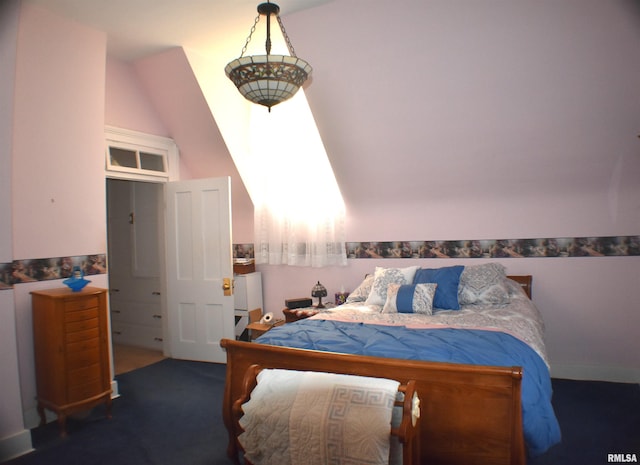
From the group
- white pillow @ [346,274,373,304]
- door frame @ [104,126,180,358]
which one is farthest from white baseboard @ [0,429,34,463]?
white pillow @ [346,274,373,304]

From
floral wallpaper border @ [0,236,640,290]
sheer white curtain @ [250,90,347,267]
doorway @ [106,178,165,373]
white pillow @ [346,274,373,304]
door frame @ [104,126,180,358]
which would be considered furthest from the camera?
doorway @ [106,178,165,373]

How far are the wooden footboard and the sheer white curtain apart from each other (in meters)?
2.36

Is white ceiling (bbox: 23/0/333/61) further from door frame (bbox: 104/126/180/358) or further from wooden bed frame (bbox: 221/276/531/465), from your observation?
wooden bed frame (bbox: 221/276/531/465)

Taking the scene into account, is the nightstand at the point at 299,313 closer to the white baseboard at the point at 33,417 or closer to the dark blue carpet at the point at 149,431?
the dark blue carpet at the point at 149,431

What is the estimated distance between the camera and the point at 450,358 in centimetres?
214

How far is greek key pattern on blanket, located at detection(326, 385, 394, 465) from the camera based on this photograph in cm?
168

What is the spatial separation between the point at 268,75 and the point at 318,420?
1634 mm

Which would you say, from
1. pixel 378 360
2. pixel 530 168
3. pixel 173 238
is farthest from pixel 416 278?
pixel 173 238

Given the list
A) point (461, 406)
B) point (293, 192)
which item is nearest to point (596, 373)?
point (461, 406)

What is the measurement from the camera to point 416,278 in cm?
360

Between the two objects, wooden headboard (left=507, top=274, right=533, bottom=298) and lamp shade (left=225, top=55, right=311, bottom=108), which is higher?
lamp shade (left=225, top=55, right=311, bottom=108)

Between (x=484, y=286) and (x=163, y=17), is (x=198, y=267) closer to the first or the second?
(x=163, y=17)

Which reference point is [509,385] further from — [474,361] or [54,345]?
[54,345]

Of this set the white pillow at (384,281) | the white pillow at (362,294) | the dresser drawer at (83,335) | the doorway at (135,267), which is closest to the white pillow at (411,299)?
the white pillow at (384,281)
